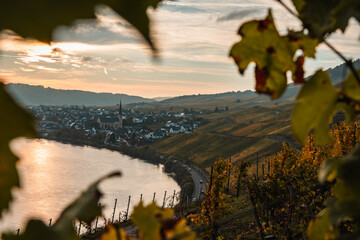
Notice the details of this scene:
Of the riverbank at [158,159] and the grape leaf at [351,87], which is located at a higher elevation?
the grape leaf at [351,87]

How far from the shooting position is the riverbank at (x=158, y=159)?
44.3m

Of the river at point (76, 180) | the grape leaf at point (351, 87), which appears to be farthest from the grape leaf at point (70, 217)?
the river at point (76, 180)

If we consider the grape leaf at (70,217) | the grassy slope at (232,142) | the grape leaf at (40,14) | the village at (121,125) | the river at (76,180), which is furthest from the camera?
the village at (121,125)

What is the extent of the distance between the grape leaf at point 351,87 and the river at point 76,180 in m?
31.0

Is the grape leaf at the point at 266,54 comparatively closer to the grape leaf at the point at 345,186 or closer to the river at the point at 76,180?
the grape leaf at the point at 345,186

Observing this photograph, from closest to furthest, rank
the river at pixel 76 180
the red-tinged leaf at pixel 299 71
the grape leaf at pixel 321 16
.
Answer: the grape leaf at pixel 321 16, the red-tinged leaf at pixel 299 71, the river at pixel 76 180

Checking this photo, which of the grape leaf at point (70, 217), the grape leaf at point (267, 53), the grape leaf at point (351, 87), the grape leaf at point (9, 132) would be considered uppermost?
the grape leaf at point (267, 53)

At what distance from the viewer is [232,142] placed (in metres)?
61.5

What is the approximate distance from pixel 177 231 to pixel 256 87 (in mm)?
331

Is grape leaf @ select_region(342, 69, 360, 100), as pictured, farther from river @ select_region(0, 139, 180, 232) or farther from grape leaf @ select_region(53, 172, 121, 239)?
river @ select_region(0, 139, 180, 232)

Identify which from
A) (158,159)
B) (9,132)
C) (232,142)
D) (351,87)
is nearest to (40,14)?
(9,132)

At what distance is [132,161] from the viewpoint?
212 feet

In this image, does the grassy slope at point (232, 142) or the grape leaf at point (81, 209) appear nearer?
the grape leaf at point (81, 209)

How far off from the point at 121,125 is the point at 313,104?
98731 millimetres
